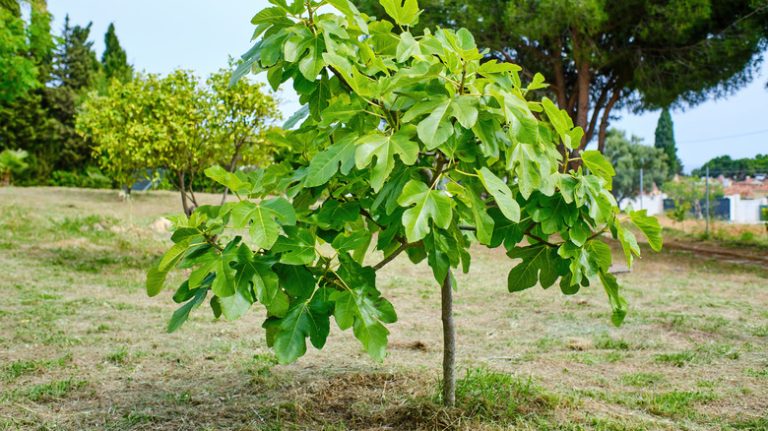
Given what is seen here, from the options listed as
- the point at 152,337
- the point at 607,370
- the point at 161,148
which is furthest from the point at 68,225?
the point at 607,370

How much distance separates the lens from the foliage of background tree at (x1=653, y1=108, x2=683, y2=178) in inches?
1826

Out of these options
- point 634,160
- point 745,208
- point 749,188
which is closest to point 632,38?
point 745,208

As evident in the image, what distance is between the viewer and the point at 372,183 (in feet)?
5.39

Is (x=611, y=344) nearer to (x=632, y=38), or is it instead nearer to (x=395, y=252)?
(x=395, y=252)

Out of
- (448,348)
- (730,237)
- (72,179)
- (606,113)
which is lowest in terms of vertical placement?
(448,348)

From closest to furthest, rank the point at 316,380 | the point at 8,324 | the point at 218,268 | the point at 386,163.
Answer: the point at 386,163, the point at 218,268, the point at 316,380, the point at 8,324

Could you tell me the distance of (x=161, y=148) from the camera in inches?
304

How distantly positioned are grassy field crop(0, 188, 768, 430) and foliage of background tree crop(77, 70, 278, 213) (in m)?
1.79

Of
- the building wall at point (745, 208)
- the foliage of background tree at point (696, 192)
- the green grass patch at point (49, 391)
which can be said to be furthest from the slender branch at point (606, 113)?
the building wall at point (745, 208)

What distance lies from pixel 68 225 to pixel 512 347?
10.8 m

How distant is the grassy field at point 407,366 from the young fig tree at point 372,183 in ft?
2.79

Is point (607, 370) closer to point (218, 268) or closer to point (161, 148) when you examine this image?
point (218, 268)

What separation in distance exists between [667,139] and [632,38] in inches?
1534

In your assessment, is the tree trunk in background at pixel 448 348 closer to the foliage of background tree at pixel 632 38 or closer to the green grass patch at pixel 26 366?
the green grass patch at pixel 26 366
